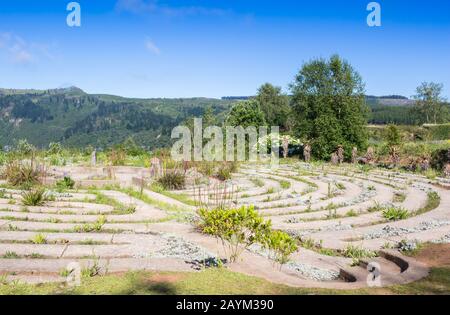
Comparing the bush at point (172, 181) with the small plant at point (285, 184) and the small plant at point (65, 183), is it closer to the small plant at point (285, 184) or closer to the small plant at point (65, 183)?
the small plant at point (65, 183)

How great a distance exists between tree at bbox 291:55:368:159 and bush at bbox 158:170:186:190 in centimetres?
1658

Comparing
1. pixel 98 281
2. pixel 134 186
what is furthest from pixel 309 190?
pixel 98 281

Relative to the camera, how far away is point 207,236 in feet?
30.2

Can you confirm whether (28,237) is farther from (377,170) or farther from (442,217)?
(377,170)

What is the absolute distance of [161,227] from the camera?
399 inches

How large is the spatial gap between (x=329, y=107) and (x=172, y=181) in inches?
729

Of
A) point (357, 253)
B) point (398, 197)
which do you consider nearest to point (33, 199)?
point (357, 253)

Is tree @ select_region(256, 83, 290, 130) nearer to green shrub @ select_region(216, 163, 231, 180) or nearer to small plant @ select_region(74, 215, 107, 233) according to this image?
green shrub @ select_region(216, 163, 231, 180)

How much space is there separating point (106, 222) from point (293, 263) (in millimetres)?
5131

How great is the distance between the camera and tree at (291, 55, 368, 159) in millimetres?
30484

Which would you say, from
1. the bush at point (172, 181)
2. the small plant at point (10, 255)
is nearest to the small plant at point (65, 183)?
the bush at point (172, 181)

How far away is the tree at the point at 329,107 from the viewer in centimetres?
3048

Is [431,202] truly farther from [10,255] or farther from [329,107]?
[329,107]

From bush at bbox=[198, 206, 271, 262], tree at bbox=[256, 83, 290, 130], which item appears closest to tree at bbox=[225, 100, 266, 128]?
tree at bbox=[256, 83, 290, 130]
